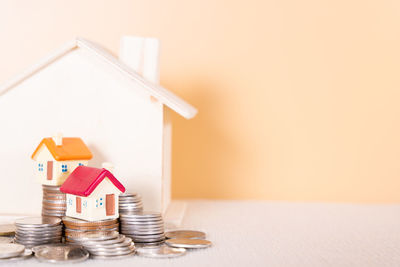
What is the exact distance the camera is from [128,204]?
1446 mm

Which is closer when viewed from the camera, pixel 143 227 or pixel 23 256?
pixel 23 256

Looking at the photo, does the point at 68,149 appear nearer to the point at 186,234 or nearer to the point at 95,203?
the point at 95,203

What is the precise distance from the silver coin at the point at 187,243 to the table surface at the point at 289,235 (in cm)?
2

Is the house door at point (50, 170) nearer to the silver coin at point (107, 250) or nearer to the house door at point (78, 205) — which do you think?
the house door at point (78, 205)

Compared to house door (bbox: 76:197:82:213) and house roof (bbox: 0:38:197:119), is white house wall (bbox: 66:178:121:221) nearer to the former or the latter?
house door (bbox: 76:197:82:213)

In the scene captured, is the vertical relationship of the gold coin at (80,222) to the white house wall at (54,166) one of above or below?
below

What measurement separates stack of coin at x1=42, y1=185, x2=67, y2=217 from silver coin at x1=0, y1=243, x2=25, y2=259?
0.65 feet

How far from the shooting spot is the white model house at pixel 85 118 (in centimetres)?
165

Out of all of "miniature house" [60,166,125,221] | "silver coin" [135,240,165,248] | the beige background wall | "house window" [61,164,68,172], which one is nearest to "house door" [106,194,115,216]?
"miniature house" [60,166,125,221]

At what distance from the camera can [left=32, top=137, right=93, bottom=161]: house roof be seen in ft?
4.86

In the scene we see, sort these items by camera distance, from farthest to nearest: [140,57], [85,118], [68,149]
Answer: [140,57], [85,118], [68,149]

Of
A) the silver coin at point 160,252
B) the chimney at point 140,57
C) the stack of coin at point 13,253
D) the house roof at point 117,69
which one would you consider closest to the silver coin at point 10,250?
the stack of coin at point 13,253

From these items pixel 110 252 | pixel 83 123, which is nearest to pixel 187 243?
pixel 110 252

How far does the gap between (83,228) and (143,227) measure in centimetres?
15
